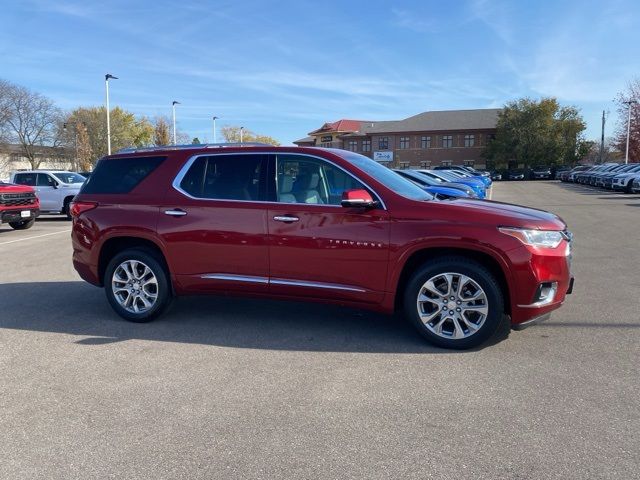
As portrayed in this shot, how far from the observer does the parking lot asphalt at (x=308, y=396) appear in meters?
3.05

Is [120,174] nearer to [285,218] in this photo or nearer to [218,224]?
[218,224]

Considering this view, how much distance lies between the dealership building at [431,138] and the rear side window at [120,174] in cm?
7419

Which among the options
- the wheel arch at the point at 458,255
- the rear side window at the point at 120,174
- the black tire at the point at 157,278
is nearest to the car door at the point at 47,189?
the rear side window at the point at 120,174

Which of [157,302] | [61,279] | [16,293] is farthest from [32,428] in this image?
[61,279]

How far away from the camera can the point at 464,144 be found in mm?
78875

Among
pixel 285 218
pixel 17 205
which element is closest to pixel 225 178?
pixel 285 218

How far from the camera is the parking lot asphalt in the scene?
3047 millimetres

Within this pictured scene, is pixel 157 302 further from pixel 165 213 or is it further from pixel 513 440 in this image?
pixel 513 440

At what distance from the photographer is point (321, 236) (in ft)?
16.3

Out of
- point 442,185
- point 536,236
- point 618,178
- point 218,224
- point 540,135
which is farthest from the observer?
point 540,135

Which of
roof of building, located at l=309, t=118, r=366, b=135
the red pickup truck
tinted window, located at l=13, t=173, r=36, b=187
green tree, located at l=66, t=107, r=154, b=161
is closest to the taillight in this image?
the red pickup truck

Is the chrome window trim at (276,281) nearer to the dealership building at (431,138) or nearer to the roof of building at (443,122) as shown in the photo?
the dealership building at (431,138)

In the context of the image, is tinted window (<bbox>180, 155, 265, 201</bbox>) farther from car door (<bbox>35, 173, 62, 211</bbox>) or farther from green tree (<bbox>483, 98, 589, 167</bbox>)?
green tree (<bbox>483, 98, 589, 167</bbox>)

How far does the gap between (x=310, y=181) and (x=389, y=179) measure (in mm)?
812
